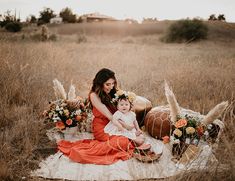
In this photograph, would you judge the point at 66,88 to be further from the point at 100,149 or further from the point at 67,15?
the point at 67,15

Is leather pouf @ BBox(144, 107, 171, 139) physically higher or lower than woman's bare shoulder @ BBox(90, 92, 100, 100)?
lower

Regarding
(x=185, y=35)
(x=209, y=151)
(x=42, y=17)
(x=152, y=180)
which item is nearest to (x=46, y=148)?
(x=152, y=180)

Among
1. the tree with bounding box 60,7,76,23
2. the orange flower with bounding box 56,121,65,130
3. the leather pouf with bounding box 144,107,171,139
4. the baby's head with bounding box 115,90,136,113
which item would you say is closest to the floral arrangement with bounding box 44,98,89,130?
the orange flower with bounding box 56,121,65,130

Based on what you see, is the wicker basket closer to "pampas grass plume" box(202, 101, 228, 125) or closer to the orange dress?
the orange dress

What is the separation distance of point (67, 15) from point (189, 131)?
5227 cm

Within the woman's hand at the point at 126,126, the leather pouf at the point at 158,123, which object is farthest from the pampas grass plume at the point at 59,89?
the leather pouf at the point at 158,123

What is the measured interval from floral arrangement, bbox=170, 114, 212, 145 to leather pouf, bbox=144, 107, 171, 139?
0.67 meters

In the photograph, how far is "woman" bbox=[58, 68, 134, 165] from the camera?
417cm

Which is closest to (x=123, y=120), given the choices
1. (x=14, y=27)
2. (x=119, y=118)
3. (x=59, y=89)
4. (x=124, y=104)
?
(x=119, y=118)

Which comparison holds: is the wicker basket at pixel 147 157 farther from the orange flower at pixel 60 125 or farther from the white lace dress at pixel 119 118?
the orange flower at pixel 60 125

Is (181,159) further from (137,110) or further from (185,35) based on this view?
(185,35)

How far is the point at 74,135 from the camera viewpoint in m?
5.01

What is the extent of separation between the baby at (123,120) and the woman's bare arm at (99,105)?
93 mm

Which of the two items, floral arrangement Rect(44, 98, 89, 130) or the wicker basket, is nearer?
the wicker basket
